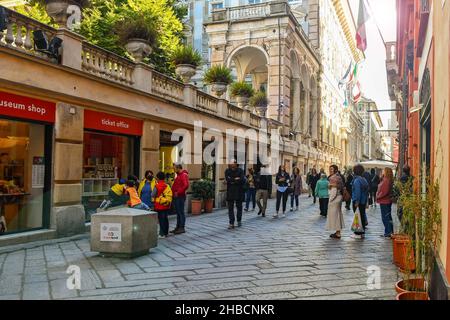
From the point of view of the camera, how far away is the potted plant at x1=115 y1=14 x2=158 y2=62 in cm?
1316

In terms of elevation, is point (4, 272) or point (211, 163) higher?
point (211, 163)

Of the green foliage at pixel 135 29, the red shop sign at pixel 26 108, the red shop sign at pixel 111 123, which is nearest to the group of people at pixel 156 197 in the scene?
the red shop sign at pixel 111 123

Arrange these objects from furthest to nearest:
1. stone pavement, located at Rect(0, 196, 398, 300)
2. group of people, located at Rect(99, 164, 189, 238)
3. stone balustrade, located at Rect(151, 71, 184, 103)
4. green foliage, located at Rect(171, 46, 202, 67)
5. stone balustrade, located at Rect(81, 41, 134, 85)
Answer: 1. green foliage, located at Rect(171, 46, 202, 67)
2. stone balustrade, located at Rect(151, 71, 184, 103)
3. stone balustrade, located at Rect(81, 41, 134, 85)
4. group of people, located at Rect(99, 164, 189, 238)
5. stone pavement, located at Rect(0, 196, 398, 300)

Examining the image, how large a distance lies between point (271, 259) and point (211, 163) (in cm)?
1192

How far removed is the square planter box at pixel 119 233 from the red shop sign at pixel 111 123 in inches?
169

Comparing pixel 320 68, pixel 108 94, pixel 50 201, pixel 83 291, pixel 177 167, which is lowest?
pixel 83 291

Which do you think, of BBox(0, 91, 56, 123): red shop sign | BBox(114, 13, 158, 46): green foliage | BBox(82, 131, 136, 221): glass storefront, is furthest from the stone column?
BBox(114, 13, 158, 46): green foliage

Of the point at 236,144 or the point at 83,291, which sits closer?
the point at 83,291

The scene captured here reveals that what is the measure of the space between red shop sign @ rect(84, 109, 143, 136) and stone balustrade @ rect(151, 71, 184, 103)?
1.43 metres

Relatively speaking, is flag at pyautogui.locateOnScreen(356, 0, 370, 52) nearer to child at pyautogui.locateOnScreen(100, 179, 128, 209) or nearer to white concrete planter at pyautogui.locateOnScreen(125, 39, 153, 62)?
white concrete planter at pyautogui.locateOnScreen(125, 39, 153, 62)

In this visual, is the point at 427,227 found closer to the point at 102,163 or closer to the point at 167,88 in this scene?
the point at 102,163

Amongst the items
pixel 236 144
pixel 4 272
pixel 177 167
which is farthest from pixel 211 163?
pixel 4 272
